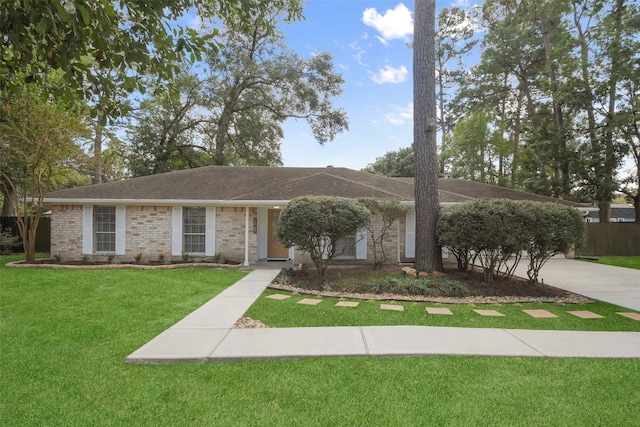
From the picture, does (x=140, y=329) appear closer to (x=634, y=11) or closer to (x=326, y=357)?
(x=326, y=357)

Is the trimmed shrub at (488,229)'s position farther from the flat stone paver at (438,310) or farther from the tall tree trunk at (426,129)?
the flat stone paver at (438,310)

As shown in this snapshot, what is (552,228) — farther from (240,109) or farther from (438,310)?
(240,109)

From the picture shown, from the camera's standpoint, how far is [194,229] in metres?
11.7

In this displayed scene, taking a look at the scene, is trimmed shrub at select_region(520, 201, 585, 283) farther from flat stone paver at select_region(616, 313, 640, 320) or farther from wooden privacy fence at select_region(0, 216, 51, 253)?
wooden privacy fence at select_region(0, 216, 51, 253)

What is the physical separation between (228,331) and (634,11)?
72.5 feet

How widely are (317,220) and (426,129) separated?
3.80 meters

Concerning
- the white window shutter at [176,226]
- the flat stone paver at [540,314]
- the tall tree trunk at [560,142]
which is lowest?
the flat stone paver at [540,314]

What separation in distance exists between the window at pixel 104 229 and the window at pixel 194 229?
258cm

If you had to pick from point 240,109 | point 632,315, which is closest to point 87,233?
point 240,109

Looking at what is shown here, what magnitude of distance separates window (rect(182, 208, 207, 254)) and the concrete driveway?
10.2 metres

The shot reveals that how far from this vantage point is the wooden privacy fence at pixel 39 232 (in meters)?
14.6

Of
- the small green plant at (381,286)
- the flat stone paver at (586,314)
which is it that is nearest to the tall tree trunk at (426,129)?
the small green plant at (381,286)

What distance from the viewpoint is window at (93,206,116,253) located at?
38.4 feet

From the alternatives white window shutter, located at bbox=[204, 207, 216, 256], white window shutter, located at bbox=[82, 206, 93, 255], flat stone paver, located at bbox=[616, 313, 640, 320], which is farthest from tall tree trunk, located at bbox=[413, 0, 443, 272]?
white window shutter, located at bbox=[82, 206, 93, 255]
